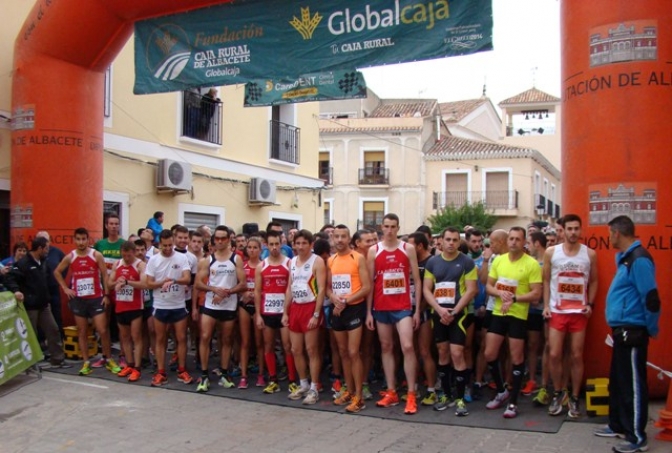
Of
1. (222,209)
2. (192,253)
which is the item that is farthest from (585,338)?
(222,209)

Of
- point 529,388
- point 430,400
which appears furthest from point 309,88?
point 529,388

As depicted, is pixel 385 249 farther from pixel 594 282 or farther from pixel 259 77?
pixel 259 77

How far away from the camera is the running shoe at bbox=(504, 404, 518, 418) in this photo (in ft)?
22.4

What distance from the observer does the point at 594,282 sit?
6918 mm

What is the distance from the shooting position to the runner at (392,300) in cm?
733

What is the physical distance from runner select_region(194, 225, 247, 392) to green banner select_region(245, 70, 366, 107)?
2679 millimetres

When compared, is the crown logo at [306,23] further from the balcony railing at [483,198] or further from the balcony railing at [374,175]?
the balcony railing at [483,198]

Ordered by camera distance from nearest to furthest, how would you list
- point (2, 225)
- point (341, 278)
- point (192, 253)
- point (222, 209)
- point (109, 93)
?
point (341, 278)
point (192, 253)
point (2, 225)
point (109, 93)
point (222, 209)

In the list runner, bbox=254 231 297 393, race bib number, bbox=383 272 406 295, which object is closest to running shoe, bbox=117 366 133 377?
runner, bbox=254 231 297 393

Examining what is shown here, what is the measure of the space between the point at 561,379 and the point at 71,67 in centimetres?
828

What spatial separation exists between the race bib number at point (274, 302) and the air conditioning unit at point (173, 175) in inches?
270

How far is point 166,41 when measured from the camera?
10531mm

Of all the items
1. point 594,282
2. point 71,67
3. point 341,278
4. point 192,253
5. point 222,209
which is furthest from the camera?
point 222,209

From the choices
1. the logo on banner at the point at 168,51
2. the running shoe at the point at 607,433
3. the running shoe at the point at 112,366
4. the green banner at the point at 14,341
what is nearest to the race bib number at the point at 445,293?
the running shoe at the point at 607,433
